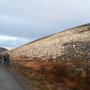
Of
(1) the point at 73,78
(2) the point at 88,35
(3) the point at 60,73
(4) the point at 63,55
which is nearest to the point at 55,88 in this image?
(1) the point at 73,78

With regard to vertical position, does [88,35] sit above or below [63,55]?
above

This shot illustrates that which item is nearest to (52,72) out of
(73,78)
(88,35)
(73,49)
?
(73,78)

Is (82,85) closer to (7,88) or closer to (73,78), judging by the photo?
(73,78)

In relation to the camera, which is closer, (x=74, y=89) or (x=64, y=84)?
(x=74, y=89)

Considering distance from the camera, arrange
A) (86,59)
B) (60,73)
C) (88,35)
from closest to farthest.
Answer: (60,73)
(86,59)
(88,35)

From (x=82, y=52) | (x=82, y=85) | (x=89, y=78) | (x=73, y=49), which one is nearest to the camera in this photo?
(x=82, y=85)

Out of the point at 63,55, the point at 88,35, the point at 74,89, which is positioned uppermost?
the point at 88,35

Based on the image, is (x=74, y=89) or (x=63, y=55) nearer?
(x=74, y=89)

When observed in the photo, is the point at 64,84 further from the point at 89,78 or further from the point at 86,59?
the point at 86,59

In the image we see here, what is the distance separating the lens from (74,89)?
34625 mm

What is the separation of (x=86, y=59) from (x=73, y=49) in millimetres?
18328

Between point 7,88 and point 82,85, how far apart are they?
33.4 ft

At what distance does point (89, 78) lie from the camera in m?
41.0

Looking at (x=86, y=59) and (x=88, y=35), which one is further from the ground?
(x=88, y=35)
